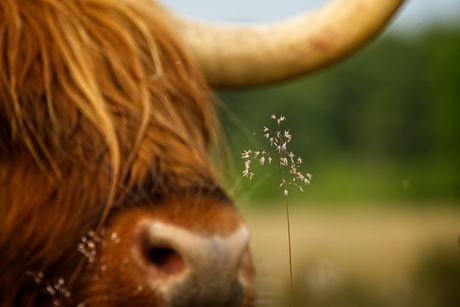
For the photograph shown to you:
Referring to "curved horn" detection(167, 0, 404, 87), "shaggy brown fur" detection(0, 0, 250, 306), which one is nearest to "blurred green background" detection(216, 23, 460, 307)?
"curved horn" detection(167, 0, 404, 87)

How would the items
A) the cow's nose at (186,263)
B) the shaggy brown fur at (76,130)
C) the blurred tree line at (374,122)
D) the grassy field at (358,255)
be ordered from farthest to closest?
the blurred tree line at (374,122) < the grassy field at (358,255) < the shaggy brown fur at (76,130) < the cow's nose at (186,263)

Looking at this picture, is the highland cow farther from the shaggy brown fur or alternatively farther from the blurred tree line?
the blurred tree line

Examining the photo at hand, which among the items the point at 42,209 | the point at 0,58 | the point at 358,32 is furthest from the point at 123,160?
the point at 358,32

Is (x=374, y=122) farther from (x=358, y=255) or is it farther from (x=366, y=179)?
(x=358, y=255)

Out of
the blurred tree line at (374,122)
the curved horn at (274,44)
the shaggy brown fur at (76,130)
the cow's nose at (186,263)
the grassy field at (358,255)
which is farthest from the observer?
the blurred tree line at (374,122)

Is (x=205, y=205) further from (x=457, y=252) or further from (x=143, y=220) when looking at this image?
(x=457, y=252)

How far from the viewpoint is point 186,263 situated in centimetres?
191

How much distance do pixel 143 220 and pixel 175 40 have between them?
0.97m

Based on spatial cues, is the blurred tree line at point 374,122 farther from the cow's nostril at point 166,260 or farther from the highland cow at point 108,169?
the cow's nostril at point 166,260

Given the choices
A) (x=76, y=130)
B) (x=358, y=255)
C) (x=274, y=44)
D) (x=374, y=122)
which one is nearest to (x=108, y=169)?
(x=76, y=130)

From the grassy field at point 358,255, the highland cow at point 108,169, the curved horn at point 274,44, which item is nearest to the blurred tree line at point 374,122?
the grassy field at point 358,255

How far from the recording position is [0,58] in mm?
2377

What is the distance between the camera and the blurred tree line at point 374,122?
2347 cm

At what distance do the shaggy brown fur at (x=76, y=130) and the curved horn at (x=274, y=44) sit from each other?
15.4 inches
